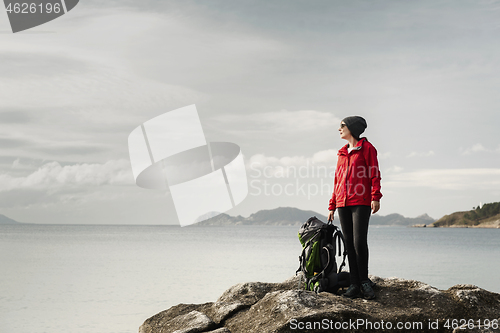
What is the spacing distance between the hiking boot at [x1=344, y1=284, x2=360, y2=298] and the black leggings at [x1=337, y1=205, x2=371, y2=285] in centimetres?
5

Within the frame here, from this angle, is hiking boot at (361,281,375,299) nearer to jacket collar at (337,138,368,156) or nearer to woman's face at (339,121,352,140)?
jacket collar at (337,138,368,156)

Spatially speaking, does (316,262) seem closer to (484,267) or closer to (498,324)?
(498,324)

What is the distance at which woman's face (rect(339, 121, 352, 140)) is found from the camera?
4.77 meters

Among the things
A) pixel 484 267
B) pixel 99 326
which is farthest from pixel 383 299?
pixel 484 267

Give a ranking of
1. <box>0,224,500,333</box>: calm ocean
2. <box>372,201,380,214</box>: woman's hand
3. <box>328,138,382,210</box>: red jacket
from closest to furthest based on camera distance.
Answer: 1. <box>372,201,380,214</box>: woman's hand
2. <box>328,138,382,210</box>: red jacket
3. <box>0,224,500,333</box>: calm ocean

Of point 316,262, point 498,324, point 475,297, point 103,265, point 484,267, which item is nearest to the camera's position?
point 498,324

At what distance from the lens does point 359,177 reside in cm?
455

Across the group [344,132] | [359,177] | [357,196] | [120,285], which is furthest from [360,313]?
[120,285]

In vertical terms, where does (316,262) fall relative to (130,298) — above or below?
above

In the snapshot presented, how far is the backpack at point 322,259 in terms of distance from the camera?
4.75 meters

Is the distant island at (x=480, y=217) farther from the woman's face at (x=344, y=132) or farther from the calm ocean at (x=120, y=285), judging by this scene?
the woman's face at (x=344, y=132)

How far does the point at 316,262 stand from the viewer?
4.81 metres

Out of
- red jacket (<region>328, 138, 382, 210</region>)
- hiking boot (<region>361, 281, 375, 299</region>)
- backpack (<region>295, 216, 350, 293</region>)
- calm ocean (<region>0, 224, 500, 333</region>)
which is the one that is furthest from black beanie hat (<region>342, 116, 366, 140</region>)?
calm ocean (<region>0, 224, 500, 333</region>)

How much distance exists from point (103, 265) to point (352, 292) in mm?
21643
